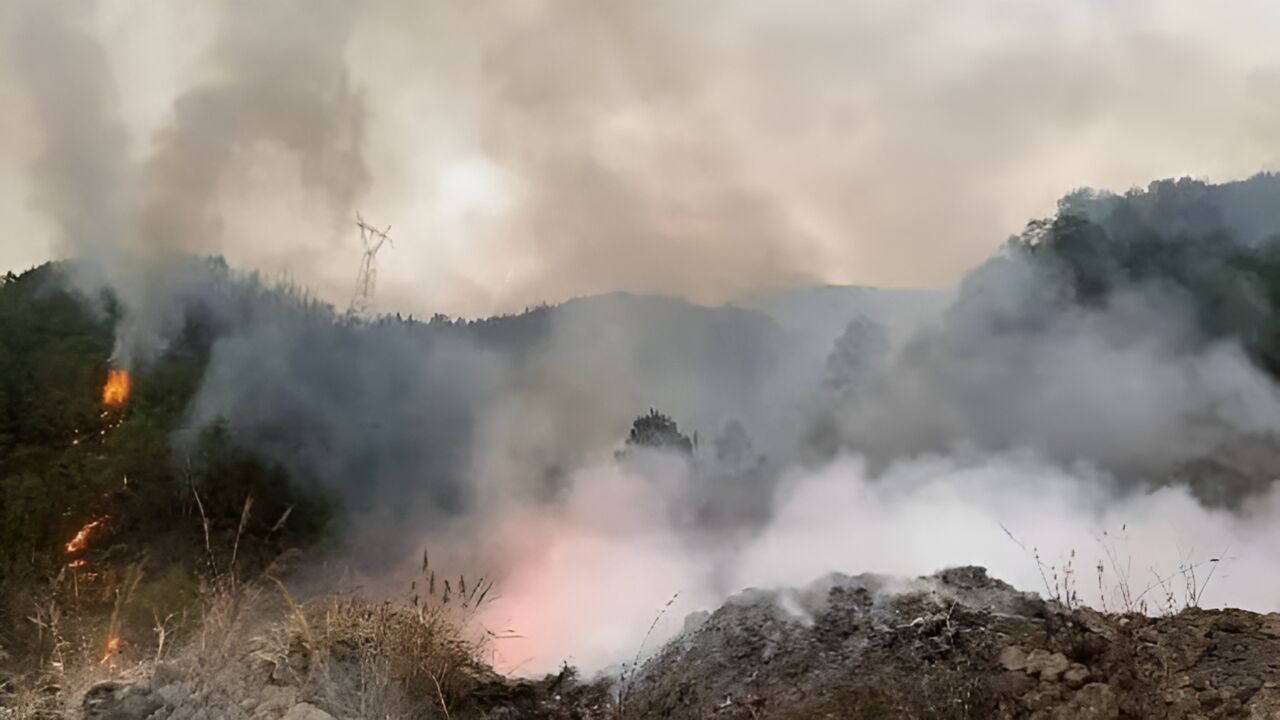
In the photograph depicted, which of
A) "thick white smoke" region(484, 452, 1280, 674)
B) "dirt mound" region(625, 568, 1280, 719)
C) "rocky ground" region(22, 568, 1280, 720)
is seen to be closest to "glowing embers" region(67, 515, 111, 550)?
"thick white smoke" region(484, 452, 1280, 674)

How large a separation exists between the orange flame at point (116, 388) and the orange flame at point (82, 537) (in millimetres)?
4949

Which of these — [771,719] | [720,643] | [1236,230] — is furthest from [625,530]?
[1236,230]

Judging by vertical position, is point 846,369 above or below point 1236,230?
below

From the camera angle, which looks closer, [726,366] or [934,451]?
[934,451]

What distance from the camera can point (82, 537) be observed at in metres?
18.5

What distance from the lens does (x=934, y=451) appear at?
16047 mm

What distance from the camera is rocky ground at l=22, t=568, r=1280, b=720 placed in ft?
13.3

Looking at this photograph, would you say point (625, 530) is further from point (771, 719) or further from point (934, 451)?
point (771, 719)

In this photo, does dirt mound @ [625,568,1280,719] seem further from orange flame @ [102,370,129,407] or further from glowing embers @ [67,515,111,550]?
Result: orange flame @ [102,370,129,407]

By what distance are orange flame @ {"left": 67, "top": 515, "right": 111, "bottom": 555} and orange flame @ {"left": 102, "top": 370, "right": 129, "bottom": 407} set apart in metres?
4.95

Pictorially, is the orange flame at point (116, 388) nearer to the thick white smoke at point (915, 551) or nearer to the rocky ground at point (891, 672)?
the thick white smoke at point (915, 551)

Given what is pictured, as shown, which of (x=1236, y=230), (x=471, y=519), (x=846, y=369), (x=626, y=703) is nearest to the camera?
(x=626, y=703)

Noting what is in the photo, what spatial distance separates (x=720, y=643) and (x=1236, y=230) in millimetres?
21426

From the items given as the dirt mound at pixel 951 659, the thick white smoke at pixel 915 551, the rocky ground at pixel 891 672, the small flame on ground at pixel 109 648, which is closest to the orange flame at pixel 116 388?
the thick white smoke at pixel 915 551
